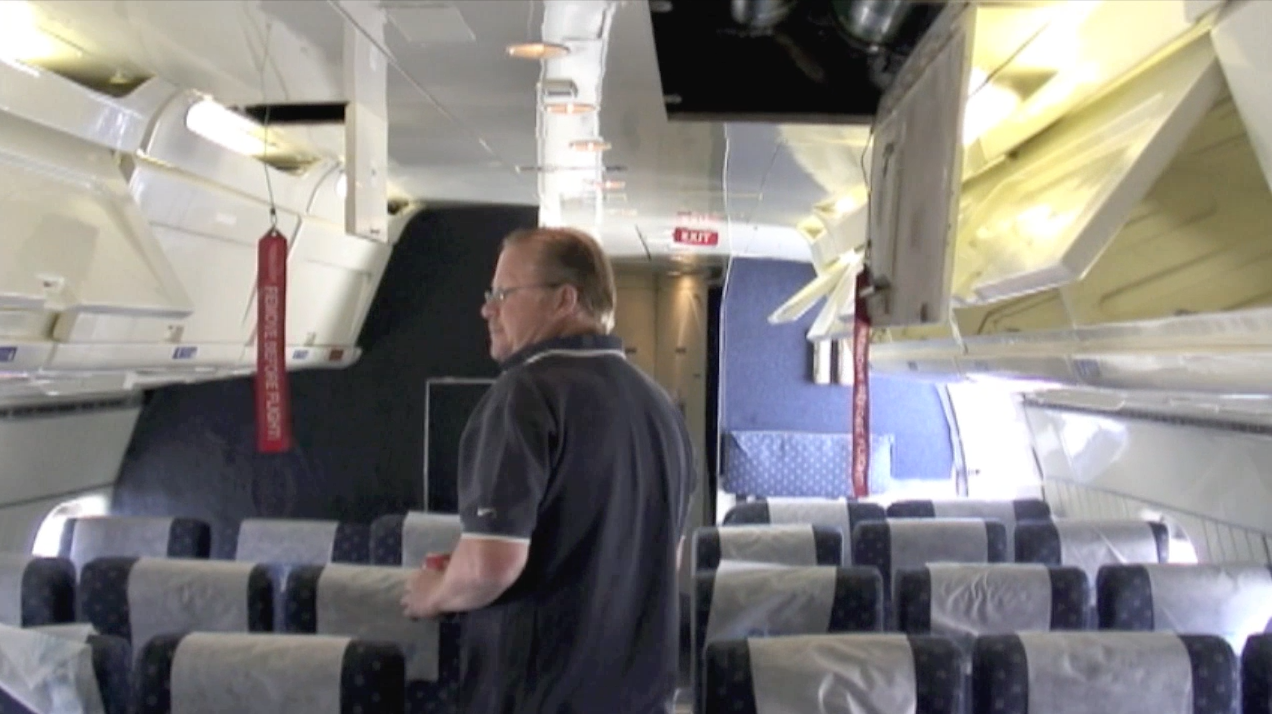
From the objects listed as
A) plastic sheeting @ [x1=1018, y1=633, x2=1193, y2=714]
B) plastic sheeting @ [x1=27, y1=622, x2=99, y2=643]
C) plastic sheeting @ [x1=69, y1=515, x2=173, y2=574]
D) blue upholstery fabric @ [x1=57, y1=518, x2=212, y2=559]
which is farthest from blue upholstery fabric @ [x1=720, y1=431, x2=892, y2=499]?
plastic sheeting @ [x1=27, y1=622, x2=99, y2=643]

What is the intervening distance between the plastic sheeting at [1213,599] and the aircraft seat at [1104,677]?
142 cm

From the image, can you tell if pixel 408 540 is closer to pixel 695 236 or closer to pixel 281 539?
pixel 281 539

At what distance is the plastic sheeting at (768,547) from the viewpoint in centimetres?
537

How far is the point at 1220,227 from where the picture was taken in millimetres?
3008

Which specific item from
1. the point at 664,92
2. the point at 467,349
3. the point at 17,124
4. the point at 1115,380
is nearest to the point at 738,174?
the point at 664,92

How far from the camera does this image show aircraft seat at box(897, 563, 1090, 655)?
4.33 meters

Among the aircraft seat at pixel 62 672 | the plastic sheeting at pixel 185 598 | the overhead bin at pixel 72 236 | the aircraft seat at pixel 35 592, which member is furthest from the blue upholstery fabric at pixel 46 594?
the aircraft seat at pixel 62 672

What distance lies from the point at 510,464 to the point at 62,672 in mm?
1163

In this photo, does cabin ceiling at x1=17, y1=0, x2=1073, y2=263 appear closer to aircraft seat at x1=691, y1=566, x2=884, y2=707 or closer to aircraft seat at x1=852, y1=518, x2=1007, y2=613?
aircraft seat at x1=691, y1=566, x2=884, y2=707

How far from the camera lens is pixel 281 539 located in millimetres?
5707

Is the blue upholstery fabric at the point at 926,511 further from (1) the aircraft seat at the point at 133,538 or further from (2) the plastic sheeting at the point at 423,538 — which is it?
(1) the aircraft seat at the point at 133,538

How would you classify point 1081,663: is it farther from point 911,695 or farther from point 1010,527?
point 1010,527

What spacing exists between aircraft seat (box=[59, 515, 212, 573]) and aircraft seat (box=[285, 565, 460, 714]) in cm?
216

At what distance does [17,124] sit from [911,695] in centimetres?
287
